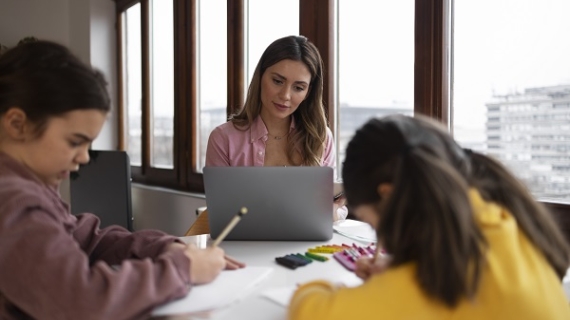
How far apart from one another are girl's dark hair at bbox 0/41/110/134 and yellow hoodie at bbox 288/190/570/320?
20.0 inches

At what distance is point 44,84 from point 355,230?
3.09 ft

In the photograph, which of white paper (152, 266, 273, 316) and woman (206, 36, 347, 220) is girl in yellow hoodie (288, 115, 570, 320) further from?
woman (206, 36, 347, 220)

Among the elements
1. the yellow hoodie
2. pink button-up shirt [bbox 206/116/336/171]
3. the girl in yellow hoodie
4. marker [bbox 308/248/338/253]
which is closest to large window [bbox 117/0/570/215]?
the girl in yellow hoodie

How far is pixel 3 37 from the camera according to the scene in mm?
4055

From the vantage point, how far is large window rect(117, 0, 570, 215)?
1.58 meters

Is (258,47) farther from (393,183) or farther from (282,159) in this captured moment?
(393,183)

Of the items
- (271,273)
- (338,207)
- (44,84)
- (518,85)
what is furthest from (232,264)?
(518,85)

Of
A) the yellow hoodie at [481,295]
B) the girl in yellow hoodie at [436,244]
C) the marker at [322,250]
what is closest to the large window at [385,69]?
the girl in yellow hoodie at [436,244]

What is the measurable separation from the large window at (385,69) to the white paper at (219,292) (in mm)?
286

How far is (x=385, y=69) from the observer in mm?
2127

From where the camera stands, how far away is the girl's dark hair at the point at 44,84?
85cm

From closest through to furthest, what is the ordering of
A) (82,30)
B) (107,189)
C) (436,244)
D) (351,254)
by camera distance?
(436,244) < (351,254) < (107,189) < (82,30)

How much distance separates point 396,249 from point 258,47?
240cm

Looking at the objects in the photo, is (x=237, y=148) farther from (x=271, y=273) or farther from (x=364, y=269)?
(x=364, y=269)
